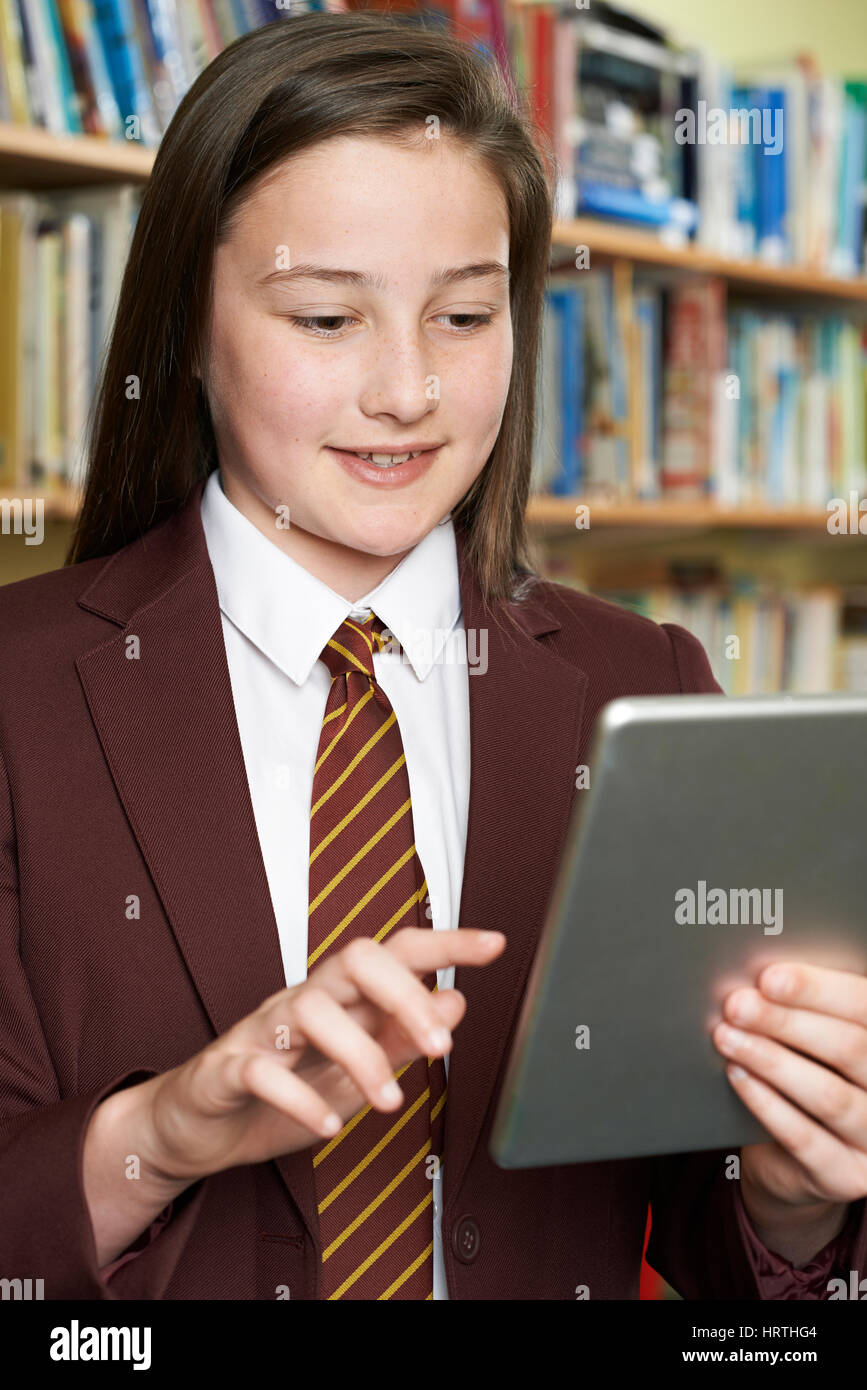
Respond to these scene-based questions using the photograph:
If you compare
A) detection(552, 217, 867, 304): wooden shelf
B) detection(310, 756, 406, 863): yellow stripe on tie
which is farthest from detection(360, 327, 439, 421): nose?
detection(552, 217, 867, 304): wooden shelf

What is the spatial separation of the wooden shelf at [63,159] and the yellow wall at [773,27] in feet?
4.69

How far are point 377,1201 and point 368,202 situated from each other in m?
0.75

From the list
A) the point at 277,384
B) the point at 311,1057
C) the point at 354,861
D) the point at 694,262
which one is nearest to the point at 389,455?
the point at 277,384

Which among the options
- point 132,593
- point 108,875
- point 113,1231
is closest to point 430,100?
point 132,593

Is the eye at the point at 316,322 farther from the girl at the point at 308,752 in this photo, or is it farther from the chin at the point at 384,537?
the chin at the point at 384,537

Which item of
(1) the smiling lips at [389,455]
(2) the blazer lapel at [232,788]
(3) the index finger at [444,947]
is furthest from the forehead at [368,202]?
(3) the index finger at [444,947]

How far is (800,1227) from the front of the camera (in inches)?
39.6

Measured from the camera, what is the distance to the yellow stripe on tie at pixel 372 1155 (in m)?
1.06

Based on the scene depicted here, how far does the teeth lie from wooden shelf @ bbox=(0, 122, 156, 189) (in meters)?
0.88

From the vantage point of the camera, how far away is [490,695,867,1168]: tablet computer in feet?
2.37

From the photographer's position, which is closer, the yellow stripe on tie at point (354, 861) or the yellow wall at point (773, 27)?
the yellow stripe on tie at point (354, 861)

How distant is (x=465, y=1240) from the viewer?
3.47ft

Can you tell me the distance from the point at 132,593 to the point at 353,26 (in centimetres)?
50

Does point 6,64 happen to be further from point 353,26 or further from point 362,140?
point 362,140
